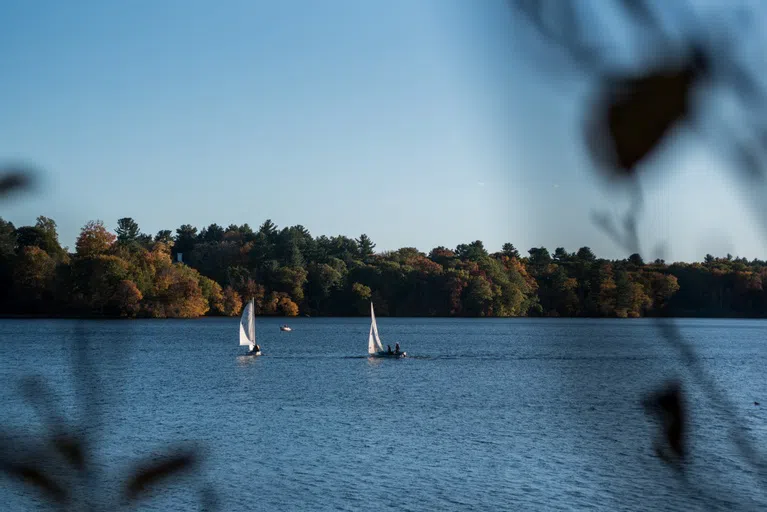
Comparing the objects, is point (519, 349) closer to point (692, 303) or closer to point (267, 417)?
point (267, 417)

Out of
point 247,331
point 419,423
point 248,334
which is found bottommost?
point 419,423

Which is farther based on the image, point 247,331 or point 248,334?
point 247,331

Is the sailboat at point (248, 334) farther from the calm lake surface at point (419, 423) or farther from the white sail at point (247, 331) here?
the calm lake surface at point (419, 423)

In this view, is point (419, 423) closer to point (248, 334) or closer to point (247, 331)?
point (248, 334)

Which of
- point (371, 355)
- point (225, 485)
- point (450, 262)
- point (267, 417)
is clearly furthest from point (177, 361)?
point (450, 262)

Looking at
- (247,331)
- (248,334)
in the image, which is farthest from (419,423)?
(247,331)

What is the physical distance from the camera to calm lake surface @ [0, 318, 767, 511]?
5.58ft

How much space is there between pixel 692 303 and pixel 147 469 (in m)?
0.99

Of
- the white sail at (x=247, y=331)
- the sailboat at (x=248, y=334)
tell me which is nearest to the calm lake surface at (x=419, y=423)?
the sailboat at (x=248, y=334)

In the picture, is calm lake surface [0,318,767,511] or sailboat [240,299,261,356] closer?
calm lake surface [0,318,767,511]

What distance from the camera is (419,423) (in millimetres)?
51375

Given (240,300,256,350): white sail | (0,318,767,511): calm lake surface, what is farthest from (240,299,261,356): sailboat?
(0,318,767,511): calm lake surface

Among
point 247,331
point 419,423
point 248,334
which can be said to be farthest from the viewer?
point 247,331

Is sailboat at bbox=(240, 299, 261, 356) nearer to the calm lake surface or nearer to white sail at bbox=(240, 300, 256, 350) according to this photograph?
white sail at bbox=(240, 300, 256, 350)
